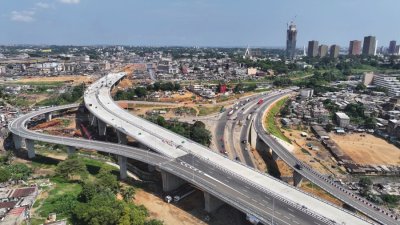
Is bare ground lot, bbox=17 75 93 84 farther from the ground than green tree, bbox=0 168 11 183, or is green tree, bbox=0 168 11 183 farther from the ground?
bare ground lot, bbox=17 75 93 84

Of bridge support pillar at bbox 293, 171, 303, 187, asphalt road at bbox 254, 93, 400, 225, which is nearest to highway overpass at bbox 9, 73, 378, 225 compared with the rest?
asphalt road at bbox 254, 93, 400, 225

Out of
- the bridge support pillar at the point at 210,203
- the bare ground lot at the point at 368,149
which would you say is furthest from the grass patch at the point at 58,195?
the bare ground lot at the point at 368,149

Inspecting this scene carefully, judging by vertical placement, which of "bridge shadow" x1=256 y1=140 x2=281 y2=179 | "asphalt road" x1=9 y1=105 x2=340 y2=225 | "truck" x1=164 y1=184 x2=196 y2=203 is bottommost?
"bridge shadow" x1=256 y1=140 x2=281 y2=179

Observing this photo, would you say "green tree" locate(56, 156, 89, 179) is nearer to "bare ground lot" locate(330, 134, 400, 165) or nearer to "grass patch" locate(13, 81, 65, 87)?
"bare ground lot" locate(330, 134, 400, 165)

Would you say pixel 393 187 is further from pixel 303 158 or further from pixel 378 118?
pixel 378 118

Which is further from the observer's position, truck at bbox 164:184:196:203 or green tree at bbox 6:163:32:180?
green tree at bbox 6:163:32:180

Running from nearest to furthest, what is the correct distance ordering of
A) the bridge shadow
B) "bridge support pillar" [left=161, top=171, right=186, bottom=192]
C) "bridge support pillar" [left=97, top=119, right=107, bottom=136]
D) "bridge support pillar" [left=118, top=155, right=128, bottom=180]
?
"bridge support pillar" [left=161, top=171, right=186, bottom=192], "bridge support pillar" [left=118, top=155, right=128, bottom=180], the bridge shadow, "bridge support pillar" [left=97, top=119, right=107, bottom=136]
